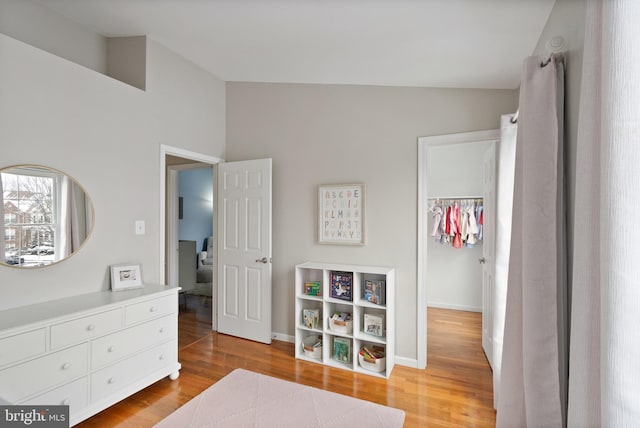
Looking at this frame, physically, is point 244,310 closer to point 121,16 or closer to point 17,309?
point 17,309

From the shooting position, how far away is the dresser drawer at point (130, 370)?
2.05 metres

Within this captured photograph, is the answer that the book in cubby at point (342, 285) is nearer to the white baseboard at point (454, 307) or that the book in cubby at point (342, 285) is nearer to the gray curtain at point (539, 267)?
the gray curtain at point (539, 267)

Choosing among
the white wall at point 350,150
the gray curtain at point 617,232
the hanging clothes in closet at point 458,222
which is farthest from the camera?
the hanging clothes in closet at point 458,222

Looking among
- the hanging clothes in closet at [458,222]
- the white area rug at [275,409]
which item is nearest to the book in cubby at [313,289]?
the white area rug at [275,409]

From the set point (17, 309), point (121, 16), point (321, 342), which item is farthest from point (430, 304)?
point (121, 16)

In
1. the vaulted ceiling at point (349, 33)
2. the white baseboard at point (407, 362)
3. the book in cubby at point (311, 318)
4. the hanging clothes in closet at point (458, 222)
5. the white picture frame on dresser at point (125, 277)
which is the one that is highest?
the vaulted ceiling at point (349, 33)

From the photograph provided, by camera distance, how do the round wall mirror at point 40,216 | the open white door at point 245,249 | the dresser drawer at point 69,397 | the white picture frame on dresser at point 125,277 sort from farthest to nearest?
the open white door at point 245,249, the white picture frame on dresser at point 125,277, the round wall mirror at point 40,216, the dresser drawer at point 69,397

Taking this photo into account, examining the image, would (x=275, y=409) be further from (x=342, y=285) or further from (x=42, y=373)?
(x=42, y=373)

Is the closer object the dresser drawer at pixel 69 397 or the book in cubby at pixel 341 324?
the dresser drawer at pixel 69 397

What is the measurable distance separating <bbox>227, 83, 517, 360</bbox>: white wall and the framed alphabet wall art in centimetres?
7

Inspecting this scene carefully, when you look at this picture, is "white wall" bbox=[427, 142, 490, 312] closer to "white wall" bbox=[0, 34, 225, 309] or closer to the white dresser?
"white wall" bbox=[0, 34, 225, 309]

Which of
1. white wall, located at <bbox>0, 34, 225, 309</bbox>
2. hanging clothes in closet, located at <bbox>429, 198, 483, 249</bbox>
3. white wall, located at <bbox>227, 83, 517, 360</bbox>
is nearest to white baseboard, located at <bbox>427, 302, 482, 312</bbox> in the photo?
hanging clothes in closet, located at <bbox>429, 198, 483, 249</bbox>

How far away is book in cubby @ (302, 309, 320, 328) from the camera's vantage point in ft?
10.1

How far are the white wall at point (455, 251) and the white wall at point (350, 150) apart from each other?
1.64m
